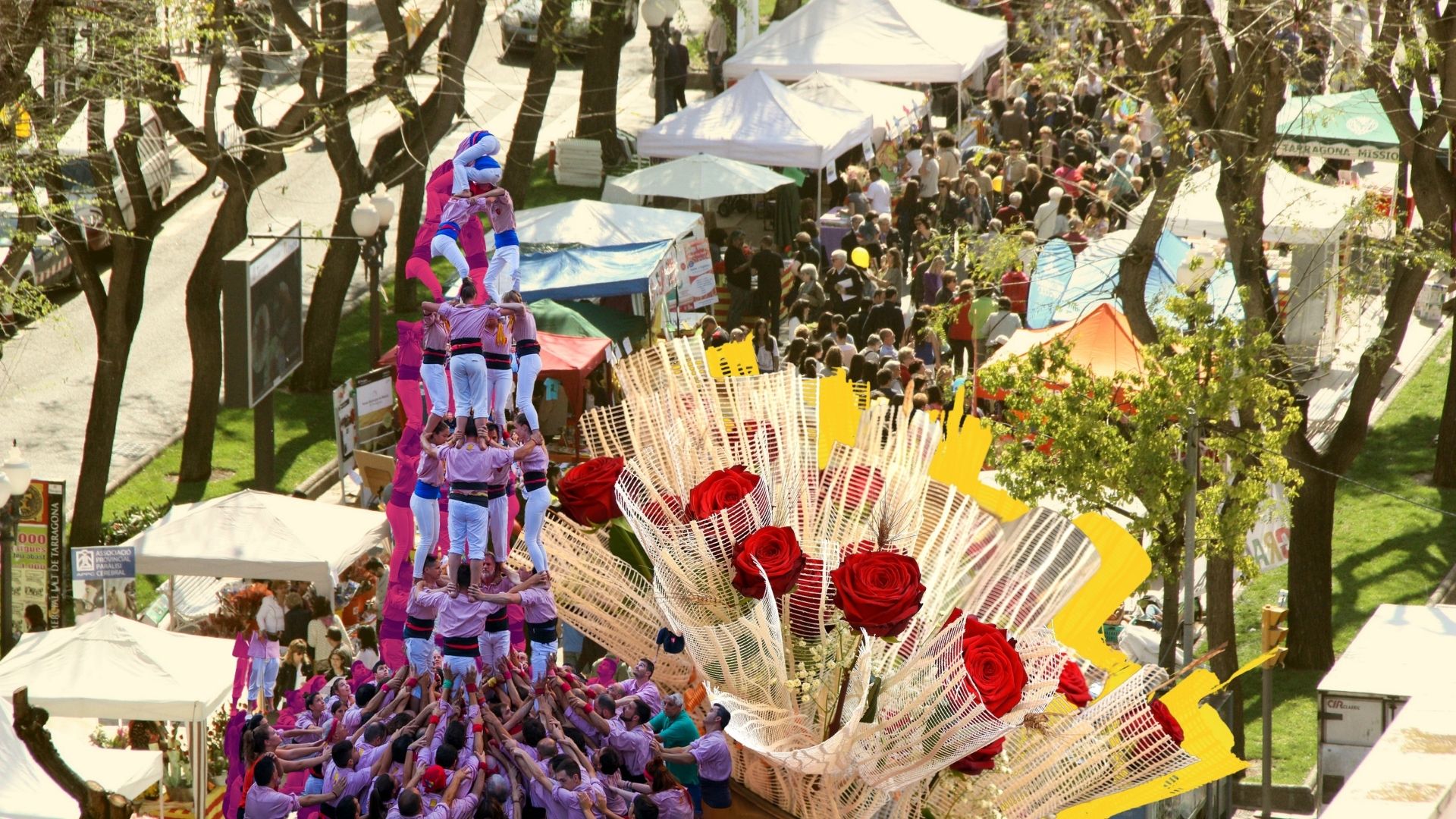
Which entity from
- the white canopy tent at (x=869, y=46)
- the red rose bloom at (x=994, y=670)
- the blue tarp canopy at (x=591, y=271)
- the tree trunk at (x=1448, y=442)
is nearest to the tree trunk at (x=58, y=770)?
the red rose bloom at (x=994, y=670)

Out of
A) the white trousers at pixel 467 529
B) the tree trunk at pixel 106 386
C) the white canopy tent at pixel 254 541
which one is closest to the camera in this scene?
the white trousers at pixel 467 529

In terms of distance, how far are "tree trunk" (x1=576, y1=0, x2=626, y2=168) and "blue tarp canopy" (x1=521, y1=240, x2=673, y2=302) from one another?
689 centimetres

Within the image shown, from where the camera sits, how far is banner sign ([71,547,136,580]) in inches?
568

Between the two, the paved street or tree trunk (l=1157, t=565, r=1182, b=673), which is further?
the paved street

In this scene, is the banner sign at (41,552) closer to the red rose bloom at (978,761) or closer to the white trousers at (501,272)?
the white trousers at (501,272)

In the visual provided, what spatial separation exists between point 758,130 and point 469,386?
1937cm

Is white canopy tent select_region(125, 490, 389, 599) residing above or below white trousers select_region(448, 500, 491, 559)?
below

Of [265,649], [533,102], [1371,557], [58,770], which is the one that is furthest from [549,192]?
[58,770]

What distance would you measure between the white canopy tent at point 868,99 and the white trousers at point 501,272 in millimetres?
20563

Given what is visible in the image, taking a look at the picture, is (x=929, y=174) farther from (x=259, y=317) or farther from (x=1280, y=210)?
(x=259, y=317)

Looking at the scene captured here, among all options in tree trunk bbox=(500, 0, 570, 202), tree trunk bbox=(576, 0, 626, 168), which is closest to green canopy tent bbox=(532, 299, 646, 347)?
tree trunk bbox=(500, 0, 570, 202)

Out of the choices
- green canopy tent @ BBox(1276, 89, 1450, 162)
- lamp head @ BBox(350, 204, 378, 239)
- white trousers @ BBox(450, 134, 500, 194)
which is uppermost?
white trousers @ BBox(450, 134, 500, 194)

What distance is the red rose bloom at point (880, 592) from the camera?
253 inches

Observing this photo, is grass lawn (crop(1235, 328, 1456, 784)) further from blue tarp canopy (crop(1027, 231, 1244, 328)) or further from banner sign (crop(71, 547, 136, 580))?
banner sign (crop(71, 547, 136, 580))
